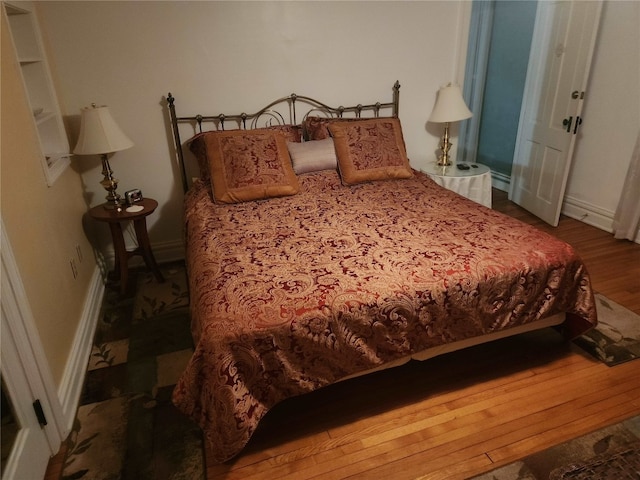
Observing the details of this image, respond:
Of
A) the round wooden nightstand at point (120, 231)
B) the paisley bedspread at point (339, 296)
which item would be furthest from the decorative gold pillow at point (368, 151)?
the round wooden nightstand at point (120, 231)

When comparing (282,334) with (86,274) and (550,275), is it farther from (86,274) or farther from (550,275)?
(86,274)

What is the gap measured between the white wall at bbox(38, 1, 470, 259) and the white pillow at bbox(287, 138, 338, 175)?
51 centimetres

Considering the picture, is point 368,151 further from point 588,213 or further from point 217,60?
point 588,213

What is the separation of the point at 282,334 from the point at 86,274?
170cm

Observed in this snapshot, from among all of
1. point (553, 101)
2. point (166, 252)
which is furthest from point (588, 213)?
point (166, 252)

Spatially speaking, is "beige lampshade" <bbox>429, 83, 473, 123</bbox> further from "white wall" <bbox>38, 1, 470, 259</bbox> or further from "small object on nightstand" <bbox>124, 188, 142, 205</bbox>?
"small object on nightstand" <bbox>124, 188, 142, 205</bbox>

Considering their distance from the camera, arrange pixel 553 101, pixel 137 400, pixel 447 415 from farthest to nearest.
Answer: pixel 553 101 < pixel 137 400 < pixel 447 415

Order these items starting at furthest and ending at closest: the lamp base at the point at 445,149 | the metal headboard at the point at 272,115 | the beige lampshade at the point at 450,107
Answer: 1. the lamp base at the point at 445,149
2. the beige lampshade at the point at 450,107
3. the metal headboard at the point at 272,115

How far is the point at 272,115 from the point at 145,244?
130 centimetres

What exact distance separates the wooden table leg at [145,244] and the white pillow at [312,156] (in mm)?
1060

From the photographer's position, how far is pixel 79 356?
2055 millimetres

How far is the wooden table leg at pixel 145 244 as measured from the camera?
2.75m

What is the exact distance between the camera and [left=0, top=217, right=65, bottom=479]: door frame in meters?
1.42

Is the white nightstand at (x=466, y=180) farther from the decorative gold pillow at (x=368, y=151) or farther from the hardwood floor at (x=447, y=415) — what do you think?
the hardwood floor at (x=447, y=415)
